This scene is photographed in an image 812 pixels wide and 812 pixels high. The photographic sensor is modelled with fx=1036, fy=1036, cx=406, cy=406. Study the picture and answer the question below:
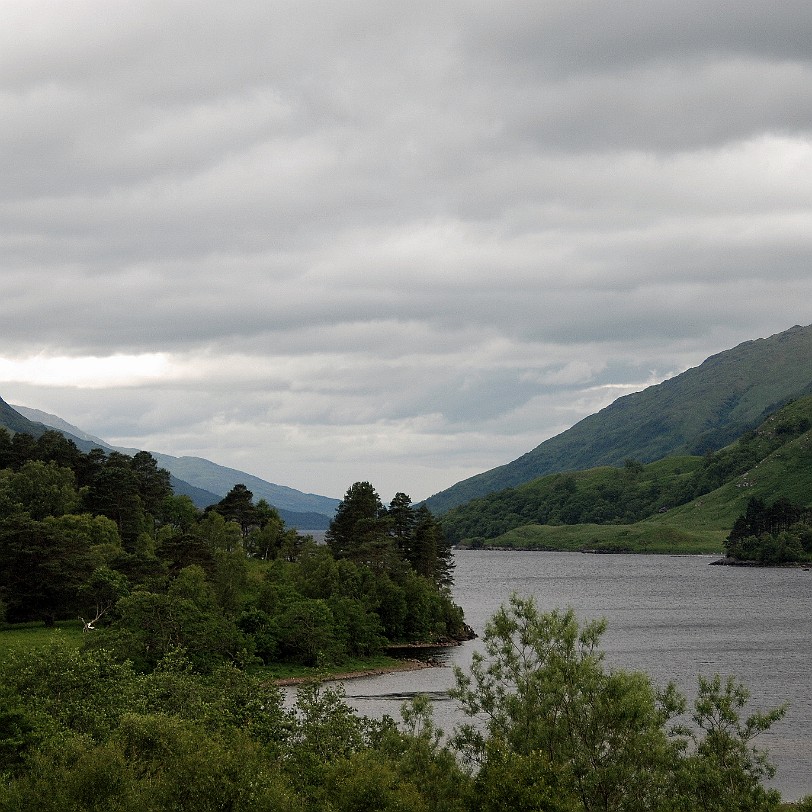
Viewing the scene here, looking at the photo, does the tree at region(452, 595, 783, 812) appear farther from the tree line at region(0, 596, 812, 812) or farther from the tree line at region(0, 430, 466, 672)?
the tree line at region(0, 430, 466, 672)

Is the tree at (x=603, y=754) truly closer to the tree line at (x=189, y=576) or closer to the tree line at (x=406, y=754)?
the tree line at (x=406, y=754)

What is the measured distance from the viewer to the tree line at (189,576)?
120m

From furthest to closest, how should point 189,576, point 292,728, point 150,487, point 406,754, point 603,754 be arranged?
1. point 150,487
2. point 189,576
3. point 292,728
4. point 406,754
5. point 603,754

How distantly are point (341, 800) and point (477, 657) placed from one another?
19394mm

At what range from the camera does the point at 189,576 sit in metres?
127

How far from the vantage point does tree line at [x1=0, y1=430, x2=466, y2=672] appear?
392 ft

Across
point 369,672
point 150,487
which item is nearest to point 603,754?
Result: point 369,672

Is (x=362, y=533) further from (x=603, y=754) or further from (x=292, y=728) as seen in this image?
(x=603, y=754)

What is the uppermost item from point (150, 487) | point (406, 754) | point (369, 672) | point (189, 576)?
point (150, 487)

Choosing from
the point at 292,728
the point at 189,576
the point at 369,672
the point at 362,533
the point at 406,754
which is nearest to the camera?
the point at 406,754

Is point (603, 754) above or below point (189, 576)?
below

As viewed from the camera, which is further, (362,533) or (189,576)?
(362,533)

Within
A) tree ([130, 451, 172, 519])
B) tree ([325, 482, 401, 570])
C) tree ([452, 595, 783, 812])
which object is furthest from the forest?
tree ([130, 451, 172, 519])

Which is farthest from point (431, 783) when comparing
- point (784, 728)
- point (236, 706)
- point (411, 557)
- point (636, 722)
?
point (411, 557)
